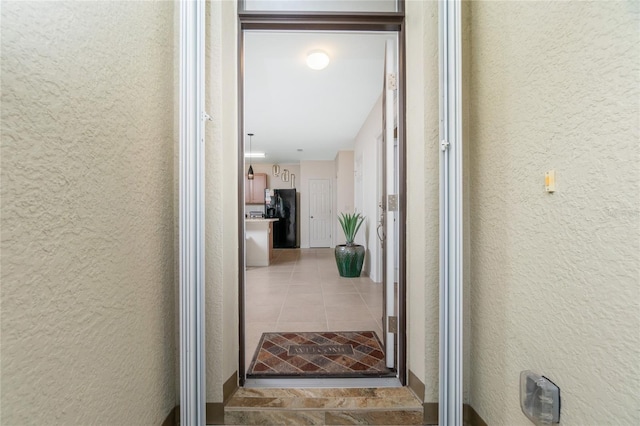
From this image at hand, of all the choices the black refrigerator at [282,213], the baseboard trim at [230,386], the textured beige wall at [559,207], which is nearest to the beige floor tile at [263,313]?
the baseboard trim at [230,386]

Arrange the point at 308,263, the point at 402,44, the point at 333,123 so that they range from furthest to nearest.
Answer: the point at 308,263
the point at 333,123
the point at 402,44

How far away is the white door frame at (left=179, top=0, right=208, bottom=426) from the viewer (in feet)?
3.70

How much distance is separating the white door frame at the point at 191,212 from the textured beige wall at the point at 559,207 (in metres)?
1.26

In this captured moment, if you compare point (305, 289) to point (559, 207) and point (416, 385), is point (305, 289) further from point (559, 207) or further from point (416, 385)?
point (559, 207)

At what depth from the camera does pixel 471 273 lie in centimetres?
127

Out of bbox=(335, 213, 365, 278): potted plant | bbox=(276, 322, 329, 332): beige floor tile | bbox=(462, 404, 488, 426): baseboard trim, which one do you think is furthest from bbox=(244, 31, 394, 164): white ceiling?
bbox=(276, 322, 329, 332): beige floor tile

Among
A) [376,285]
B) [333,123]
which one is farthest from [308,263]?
[333,123]

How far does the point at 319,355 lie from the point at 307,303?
1.15 m

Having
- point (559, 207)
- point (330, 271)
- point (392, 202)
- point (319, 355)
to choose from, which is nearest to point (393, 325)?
point (319, 355)

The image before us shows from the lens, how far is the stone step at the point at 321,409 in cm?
128

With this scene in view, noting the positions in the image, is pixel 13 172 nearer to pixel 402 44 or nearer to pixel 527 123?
pixel 527 123

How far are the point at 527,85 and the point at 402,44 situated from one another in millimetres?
846

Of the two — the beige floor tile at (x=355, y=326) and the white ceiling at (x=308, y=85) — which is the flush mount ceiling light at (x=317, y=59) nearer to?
the white ceiling at (x=308, y=85)

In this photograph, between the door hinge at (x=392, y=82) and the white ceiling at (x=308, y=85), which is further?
the white ceiling at (x=308, y=85)
